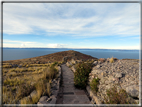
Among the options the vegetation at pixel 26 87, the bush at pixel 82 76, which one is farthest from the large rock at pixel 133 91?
the vegetation at pixel 26 87

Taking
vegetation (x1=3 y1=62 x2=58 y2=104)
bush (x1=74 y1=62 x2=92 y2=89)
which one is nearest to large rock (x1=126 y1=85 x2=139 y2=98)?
bush (x1=74 y1=62 x2=92 y2=89)

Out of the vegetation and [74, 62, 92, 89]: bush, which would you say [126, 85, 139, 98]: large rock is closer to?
[74, 62, 92, 89]: bush

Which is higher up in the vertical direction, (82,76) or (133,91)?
(133,91)

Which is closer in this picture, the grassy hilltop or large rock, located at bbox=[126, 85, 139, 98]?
large rock, located at bbox=[126, 85, 139, 98]

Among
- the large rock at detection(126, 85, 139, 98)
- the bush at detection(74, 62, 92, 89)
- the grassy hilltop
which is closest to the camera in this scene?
the large rock at detection(126, 85, 139, 98)

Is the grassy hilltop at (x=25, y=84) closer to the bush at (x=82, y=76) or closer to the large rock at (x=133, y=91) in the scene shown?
the bush at (x=82, y=76)

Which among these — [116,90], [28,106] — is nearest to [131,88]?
[116,90]

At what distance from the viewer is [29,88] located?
14.6ft

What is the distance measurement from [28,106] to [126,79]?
409 centimetres

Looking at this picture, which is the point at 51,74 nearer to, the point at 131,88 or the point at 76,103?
the point at 76,103

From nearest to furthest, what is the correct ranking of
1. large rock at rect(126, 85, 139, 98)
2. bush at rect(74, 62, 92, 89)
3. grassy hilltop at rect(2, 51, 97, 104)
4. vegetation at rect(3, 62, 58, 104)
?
large rock at rect(126, 85, 139, 98)
vegetation at rect(3, 62, 58, 104)
grassy hilltop at rect(2, 51, 97, 104)
bush at rect(74, 62, 92, 89)

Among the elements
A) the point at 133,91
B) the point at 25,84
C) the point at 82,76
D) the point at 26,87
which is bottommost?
the point at 25,84

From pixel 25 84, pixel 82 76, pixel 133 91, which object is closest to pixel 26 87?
pixel 25 84

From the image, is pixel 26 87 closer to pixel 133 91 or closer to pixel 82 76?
pixel 82 76
